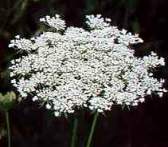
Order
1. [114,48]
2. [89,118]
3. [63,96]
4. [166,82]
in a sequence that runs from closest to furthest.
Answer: [63,96] < [114,48] < [89,118] < [166,82]

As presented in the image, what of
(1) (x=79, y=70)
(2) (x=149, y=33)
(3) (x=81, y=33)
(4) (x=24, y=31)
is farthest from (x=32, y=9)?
(1) (x=79, y=70)

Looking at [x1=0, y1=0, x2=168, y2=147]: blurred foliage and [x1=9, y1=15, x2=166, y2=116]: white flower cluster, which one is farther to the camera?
[x1=0, y1=0, x2=168, y2=147]: blurred foliage

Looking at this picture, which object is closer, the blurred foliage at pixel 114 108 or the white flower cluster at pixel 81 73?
the white flower cluster at pixel 81 73

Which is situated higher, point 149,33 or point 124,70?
point 149,33

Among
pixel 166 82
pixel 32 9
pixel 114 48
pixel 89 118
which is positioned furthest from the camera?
pixel 32 9

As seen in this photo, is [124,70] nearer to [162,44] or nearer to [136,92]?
[136,92]

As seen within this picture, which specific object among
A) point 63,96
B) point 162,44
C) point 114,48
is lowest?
point 63,96

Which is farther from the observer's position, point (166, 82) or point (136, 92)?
point (166, 82)

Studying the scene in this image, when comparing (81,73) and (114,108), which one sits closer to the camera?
(81,73)
